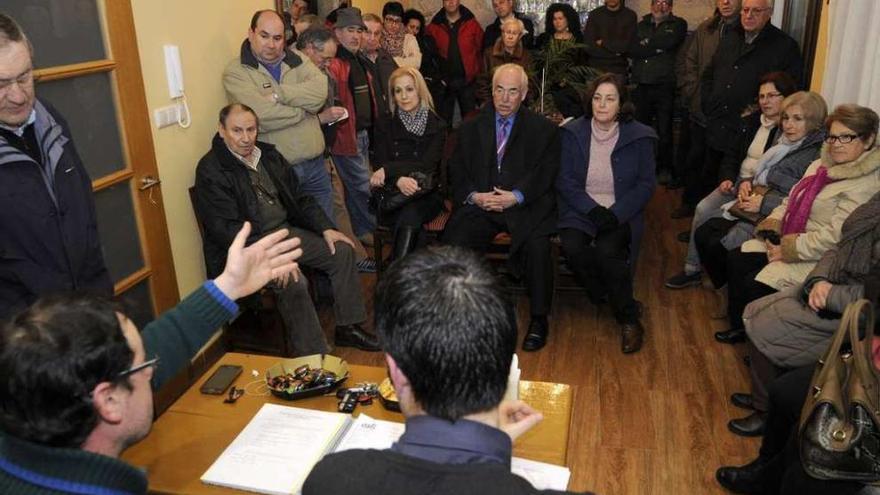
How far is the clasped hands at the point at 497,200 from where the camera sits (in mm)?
3623

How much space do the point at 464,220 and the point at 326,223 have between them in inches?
28.1

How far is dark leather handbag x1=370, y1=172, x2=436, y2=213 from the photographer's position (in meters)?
3.83

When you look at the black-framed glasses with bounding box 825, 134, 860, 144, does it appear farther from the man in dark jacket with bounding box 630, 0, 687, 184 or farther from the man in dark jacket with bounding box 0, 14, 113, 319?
the man in dark jacket with bounding box 630, 0, 687, 184

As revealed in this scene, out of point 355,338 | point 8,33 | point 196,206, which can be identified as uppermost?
point 8,33

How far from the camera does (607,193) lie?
3.71 meters

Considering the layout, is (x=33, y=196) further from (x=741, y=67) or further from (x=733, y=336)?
(x=741, y=67)

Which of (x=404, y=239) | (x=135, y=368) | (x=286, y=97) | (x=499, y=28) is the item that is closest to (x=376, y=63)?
(x=286, y=97)

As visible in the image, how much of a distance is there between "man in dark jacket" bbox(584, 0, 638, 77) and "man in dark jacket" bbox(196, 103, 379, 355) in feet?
12.0

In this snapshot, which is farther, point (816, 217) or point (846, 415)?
point (816, 217)

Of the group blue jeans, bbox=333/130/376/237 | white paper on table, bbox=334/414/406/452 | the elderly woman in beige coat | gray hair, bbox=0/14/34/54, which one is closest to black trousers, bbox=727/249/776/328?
the elderly woman in beige coat

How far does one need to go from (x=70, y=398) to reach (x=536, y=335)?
2625 millimetres

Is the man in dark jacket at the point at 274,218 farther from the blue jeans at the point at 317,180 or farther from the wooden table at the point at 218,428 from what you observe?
the wooden table at the point at 218,428

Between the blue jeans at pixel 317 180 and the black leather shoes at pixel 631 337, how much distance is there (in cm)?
165

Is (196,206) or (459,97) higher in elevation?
(459,97)
